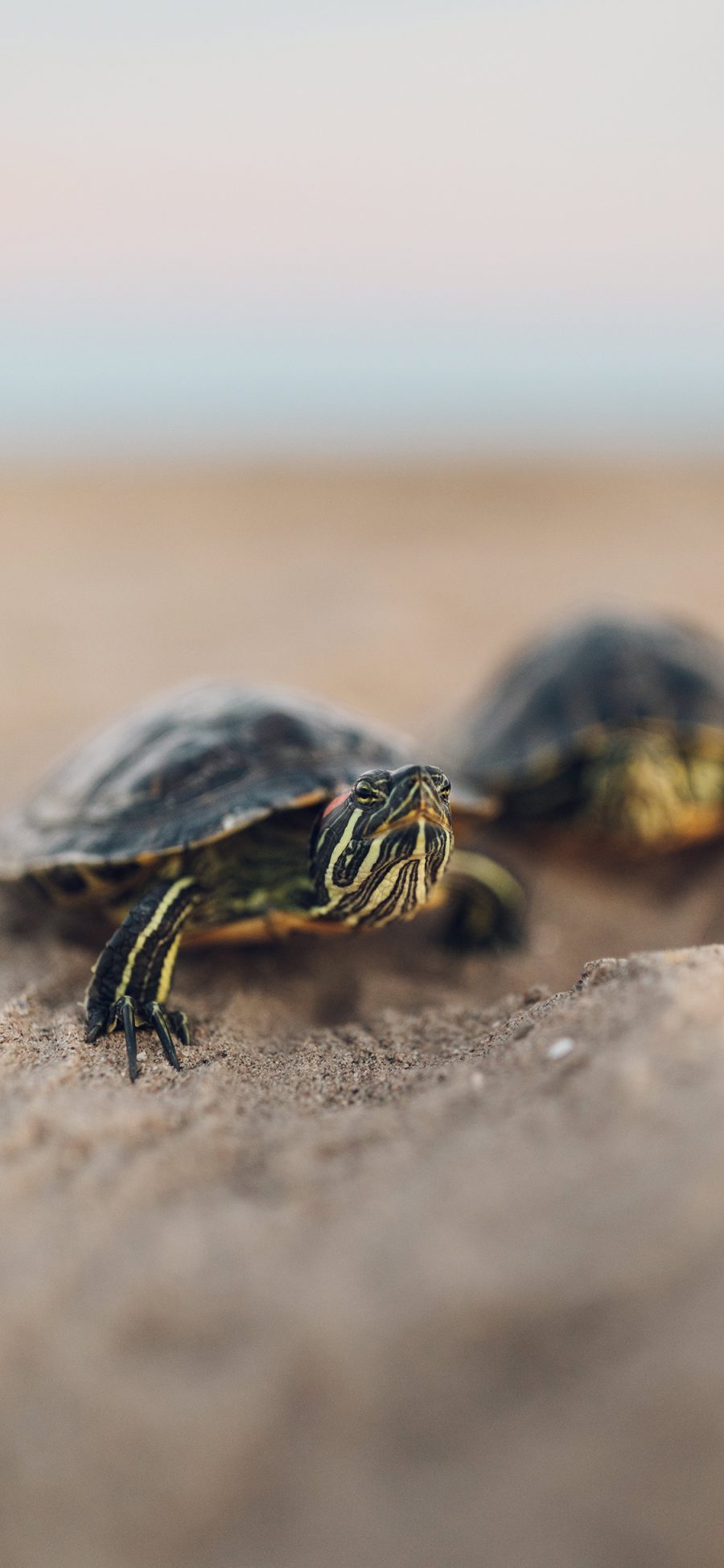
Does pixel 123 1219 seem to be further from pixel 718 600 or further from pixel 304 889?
pixel 718 600

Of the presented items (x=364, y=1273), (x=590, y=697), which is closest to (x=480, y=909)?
(x=590, y=697)

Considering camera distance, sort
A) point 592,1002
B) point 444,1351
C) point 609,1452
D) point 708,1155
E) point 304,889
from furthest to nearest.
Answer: point 304,889 < point 592,1002 < point 708,1155 < point 444,1351 < point 609,1452

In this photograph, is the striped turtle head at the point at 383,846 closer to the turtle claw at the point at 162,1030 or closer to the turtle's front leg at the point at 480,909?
the turtle claw at the point at 162,1030

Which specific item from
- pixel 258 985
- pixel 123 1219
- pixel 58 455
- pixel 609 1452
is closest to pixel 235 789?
pixel 258 985

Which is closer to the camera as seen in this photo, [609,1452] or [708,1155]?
[609,1452]

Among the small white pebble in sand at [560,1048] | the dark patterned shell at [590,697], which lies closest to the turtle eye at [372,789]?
the small white pebble in sand at [560,1048]

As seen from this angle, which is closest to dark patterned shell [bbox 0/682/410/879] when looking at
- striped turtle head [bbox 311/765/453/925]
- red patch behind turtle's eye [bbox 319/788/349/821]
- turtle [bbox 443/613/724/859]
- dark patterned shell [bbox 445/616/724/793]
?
red patch behind turtle's eye [bbox 319/788/349/821]
